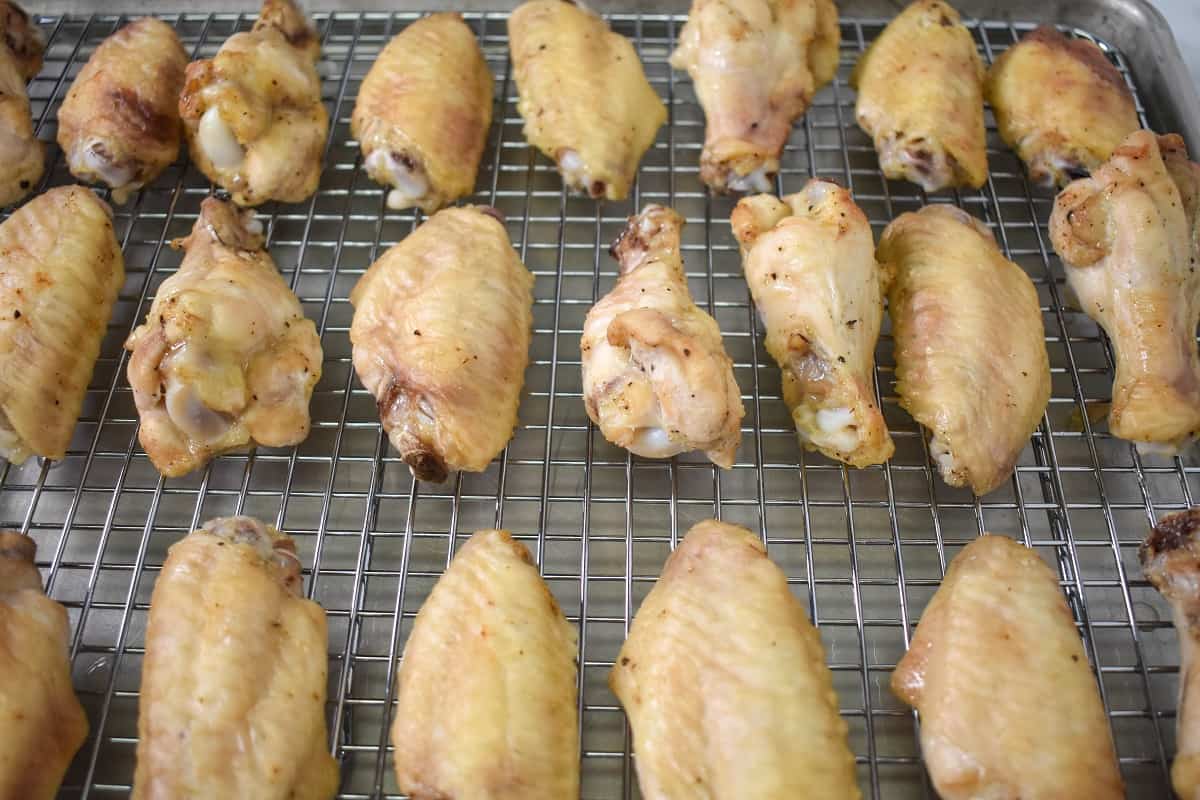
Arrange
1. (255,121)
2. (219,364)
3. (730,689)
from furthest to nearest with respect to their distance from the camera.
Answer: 1. (255,121)
2. (219,364)
3. (730,689)

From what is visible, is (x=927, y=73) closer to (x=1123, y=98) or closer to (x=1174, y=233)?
(x=1123, y=98)

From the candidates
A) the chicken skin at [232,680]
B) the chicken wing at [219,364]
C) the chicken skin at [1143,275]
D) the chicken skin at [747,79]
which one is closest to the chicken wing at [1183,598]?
the chicken skin at [1143,275]

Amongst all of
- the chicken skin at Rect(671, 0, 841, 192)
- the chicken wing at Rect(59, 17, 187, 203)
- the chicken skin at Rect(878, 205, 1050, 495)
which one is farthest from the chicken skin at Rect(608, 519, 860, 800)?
the chicken wing at Rect(59, 17, 187, 203)

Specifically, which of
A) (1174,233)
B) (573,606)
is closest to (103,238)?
(573,606)

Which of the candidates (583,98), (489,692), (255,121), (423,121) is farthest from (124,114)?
(489,692)

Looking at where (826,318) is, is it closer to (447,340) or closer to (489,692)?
(447,340)
